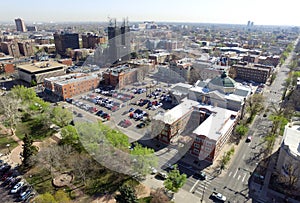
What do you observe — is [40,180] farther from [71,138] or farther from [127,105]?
[127,105]

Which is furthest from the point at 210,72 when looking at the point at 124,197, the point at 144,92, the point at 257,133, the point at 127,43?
the point at 124,197

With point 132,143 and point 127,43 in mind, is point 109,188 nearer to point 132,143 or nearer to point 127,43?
point 132,143

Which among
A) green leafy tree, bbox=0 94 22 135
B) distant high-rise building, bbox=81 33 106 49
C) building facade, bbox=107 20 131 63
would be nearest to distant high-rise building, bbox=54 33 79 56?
distant high-rise building, bbox=81 33 106 49

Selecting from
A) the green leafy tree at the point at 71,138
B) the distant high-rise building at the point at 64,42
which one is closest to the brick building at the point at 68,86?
the green leafy tree at the point at 71,138

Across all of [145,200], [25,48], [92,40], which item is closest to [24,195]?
[145,200]

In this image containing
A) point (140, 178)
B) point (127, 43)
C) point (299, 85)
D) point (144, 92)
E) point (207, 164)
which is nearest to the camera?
point (140, 178)

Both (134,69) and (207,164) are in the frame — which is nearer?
(207,164)
